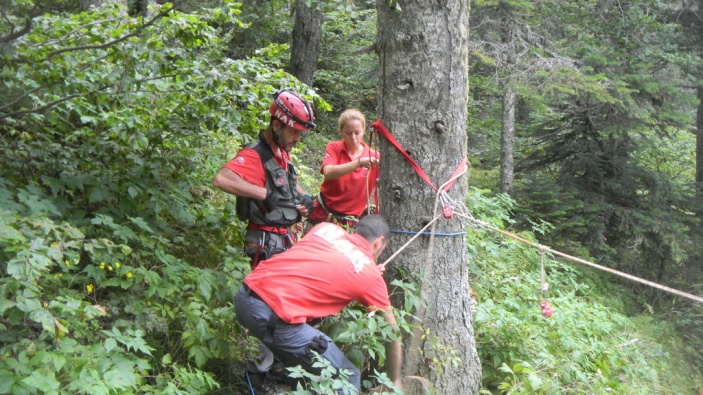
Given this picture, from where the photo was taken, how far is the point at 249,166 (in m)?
4.41

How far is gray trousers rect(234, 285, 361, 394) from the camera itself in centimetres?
342

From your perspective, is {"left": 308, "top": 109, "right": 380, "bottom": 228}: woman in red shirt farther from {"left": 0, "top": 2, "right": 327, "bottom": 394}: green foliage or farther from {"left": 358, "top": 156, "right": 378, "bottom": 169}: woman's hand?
{"left": 358, "top": 156, "right": 378, "bottom": 169}: woman's hand

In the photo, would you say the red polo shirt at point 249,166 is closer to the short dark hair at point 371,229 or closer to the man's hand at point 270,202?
the man's hand at point 270,202

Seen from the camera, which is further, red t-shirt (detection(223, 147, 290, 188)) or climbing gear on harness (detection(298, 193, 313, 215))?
climbing gear on harness (detection(298, 193, 313, 215))

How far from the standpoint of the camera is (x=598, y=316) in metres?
6.02

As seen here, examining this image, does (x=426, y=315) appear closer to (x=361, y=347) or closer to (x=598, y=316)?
(x=361, y=347)

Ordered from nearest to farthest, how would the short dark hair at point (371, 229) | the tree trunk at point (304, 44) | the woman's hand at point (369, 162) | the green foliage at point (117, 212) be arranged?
the green foliage at point (117, 212)
the short dark hair at point (371, 229)
the woman's hand at point (369, 162)
the tree trunk at point (304, 44)

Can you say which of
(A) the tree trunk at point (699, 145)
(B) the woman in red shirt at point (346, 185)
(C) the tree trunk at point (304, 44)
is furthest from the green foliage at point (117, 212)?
(A) the tree trunk at point (699, 145)

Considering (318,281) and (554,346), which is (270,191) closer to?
(318,281)

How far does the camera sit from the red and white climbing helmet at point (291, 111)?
433 centimetres

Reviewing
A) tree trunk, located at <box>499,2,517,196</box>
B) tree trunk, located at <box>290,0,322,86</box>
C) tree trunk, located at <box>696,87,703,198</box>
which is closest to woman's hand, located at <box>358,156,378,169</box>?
tree trunk, located at <box>290,0,322,86</box>

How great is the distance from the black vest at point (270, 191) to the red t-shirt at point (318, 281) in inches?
39.3

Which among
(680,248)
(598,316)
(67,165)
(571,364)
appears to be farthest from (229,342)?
(680,248)

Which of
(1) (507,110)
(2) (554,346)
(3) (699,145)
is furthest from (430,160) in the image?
(3) (699,145)
